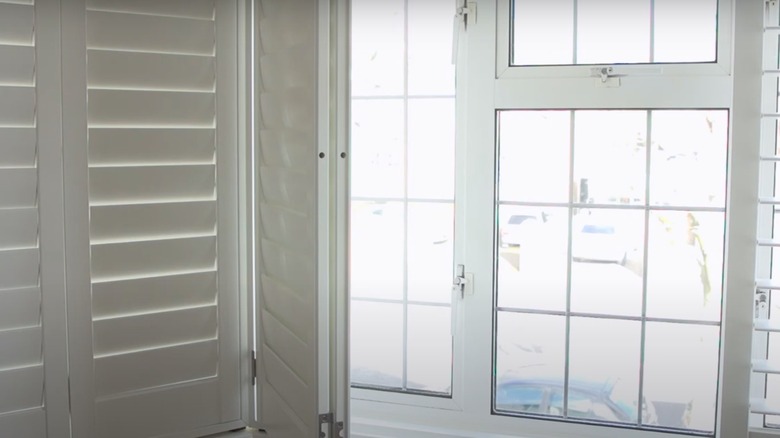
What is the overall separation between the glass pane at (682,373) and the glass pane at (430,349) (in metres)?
0.59

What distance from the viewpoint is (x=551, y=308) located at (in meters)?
2.25

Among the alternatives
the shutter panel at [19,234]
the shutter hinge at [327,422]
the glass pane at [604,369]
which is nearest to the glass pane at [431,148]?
the glass pane at [604,369]

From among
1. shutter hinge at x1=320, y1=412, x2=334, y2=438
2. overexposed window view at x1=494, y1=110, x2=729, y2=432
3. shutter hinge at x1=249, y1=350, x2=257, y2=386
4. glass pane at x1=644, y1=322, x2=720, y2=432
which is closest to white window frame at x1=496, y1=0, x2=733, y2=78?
overexposed window view at x1=494, y1=110, x2=729, y2=432

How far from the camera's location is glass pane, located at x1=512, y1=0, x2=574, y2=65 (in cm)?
218

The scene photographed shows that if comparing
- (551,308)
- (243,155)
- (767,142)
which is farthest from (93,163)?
(767,142)

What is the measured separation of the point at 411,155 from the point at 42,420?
1.25 metres

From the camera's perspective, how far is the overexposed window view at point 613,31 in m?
2.08

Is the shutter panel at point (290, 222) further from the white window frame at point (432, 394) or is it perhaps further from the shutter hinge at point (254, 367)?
the white window frame at point (432, 394)

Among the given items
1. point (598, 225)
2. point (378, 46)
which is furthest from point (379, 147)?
point (598, 225)

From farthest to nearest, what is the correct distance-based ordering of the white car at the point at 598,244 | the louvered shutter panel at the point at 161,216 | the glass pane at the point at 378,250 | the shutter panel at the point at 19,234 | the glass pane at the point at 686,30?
the glass pane at the point at 378,250 < the white car at the point at 598,244 < the glass pane at the point at 686,30 < the louvered shutter panel at the point at 161,216 < the shutter panel at the point at 19,234

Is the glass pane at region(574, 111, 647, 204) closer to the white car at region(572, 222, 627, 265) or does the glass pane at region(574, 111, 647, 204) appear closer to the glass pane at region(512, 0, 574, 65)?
the white car at region(572, 222, 627, 265)

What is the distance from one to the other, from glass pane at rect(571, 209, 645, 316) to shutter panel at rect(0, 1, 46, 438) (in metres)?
1.43

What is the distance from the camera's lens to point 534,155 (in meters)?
2.24

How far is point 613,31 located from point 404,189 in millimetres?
763
